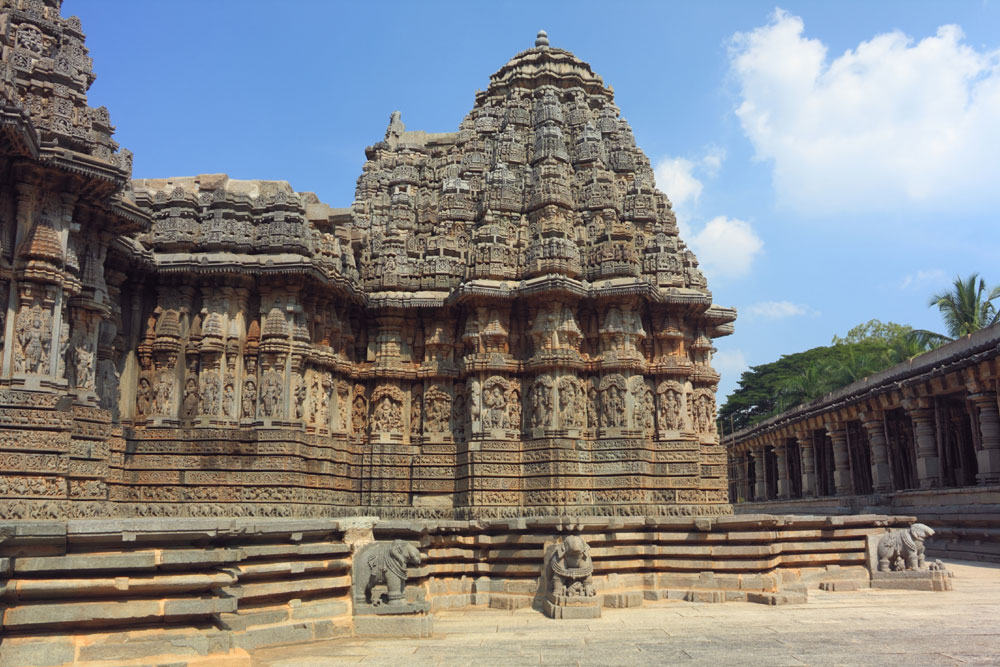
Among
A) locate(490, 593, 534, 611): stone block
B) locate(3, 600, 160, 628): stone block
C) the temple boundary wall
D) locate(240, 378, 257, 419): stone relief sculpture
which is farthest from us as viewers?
the temple boundary wall

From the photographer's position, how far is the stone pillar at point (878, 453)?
2523 centimetres

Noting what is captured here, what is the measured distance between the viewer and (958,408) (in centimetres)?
2292

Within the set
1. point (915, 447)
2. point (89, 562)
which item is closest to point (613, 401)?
point (89, 562)

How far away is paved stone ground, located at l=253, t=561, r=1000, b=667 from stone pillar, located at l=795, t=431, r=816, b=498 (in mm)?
21245

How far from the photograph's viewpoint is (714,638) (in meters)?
8.79

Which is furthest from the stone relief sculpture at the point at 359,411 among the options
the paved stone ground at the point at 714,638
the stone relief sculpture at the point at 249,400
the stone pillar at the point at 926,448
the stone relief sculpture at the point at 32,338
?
the stone pillar at the point at 926,448

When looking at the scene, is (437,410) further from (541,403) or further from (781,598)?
(781,598)

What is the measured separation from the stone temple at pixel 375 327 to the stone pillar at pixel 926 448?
23.9ft

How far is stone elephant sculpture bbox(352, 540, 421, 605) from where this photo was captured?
956cm

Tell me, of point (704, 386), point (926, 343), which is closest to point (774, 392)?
point (926, 343)

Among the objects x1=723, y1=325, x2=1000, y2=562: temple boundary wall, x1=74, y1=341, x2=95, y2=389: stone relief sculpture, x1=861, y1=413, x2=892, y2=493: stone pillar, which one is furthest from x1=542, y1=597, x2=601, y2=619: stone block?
x1=861, y1=413, x2=892, y2=493: stone pillar

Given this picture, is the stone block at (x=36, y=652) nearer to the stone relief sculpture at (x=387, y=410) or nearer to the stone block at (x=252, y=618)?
the stone block at (x=252, y=618)

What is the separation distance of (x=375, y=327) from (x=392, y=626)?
9901mm

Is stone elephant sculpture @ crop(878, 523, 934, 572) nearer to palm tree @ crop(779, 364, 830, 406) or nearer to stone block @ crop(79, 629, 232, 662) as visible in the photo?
stone block @ crop(79, 629, 232, 662)
